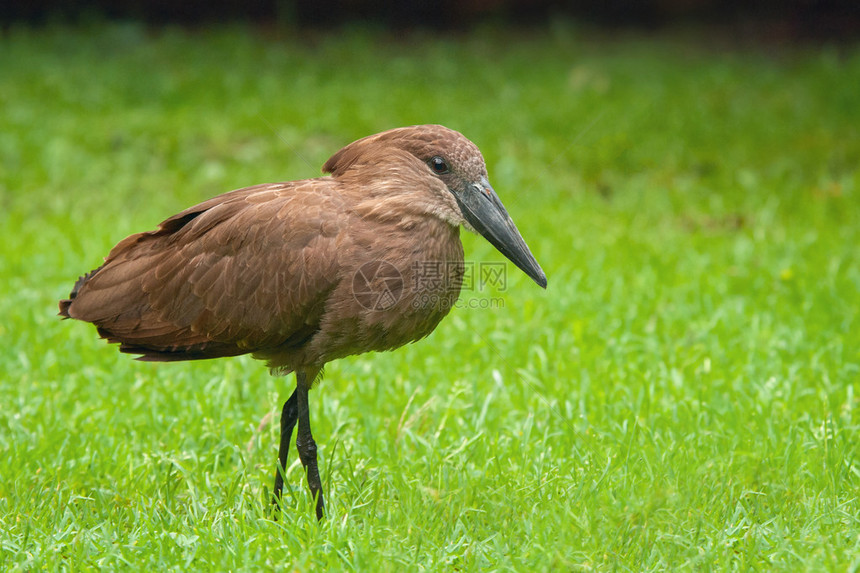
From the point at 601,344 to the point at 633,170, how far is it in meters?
3.66

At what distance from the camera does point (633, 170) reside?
8.25 m

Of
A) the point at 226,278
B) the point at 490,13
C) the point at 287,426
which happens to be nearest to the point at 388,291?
the point at 226,278

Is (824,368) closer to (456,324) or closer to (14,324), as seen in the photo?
(456,324)

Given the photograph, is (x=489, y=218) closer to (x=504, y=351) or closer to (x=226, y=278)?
(x=226, y=278)

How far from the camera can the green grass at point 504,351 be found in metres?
3.06

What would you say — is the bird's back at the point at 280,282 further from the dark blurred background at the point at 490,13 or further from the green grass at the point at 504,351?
the dark blurred background at the point at 490,13

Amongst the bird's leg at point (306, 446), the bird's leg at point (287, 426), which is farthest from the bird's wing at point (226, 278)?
the bird's leg at point (287, 426)

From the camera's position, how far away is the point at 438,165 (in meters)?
3.32

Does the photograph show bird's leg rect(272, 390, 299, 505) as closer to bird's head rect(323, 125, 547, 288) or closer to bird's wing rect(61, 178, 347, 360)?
bird's wing rect(61, 178, 347, 360)

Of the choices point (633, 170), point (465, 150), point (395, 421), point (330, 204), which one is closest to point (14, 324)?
point (395, 421)

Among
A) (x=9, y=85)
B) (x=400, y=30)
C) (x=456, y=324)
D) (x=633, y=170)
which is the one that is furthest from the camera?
(x=400, y=30)

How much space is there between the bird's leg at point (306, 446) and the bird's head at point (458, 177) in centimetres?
81

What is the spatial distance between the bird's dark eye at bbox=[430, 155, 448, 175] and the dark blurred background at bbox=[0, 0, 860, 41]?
30.2 ft

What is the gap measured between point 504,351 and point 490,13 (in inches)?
325
